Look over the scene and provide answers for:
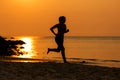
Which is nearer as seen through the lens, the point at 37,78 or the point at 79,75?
the point at 37,78

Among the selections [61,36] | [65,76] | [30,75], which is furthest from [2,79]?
[61,36]

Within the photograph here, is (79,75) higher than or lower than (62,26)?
lower

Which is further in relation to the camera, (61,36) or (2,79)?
(61,36)

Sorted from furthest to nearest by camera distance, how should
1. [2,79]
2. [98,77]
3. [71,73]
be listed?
[71,73]
[98,77]
[2,79]

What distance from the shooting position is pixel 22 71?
15.1m

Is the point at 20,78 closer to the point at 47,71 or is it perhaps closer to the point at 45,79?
the point at 45,79

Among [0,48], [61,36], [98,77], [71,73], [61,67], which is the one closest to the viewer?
[98,77]

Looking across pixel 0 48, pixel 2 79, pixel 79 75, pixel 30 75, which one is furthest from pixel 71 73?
pixel 0 48

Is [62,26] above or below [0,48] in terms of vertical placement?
above

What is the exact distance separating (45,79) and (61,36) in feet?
20.6

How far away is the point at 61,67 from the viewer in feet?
55.6

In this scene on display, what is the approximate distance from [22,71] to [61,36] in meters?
4.66

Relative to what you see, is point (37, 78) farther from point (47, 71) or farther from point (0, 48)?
point (0, 48)

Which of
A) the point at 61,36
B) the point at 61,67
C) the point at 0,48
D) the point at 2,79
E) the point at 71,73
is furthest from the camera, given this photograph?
the point at 0,48
